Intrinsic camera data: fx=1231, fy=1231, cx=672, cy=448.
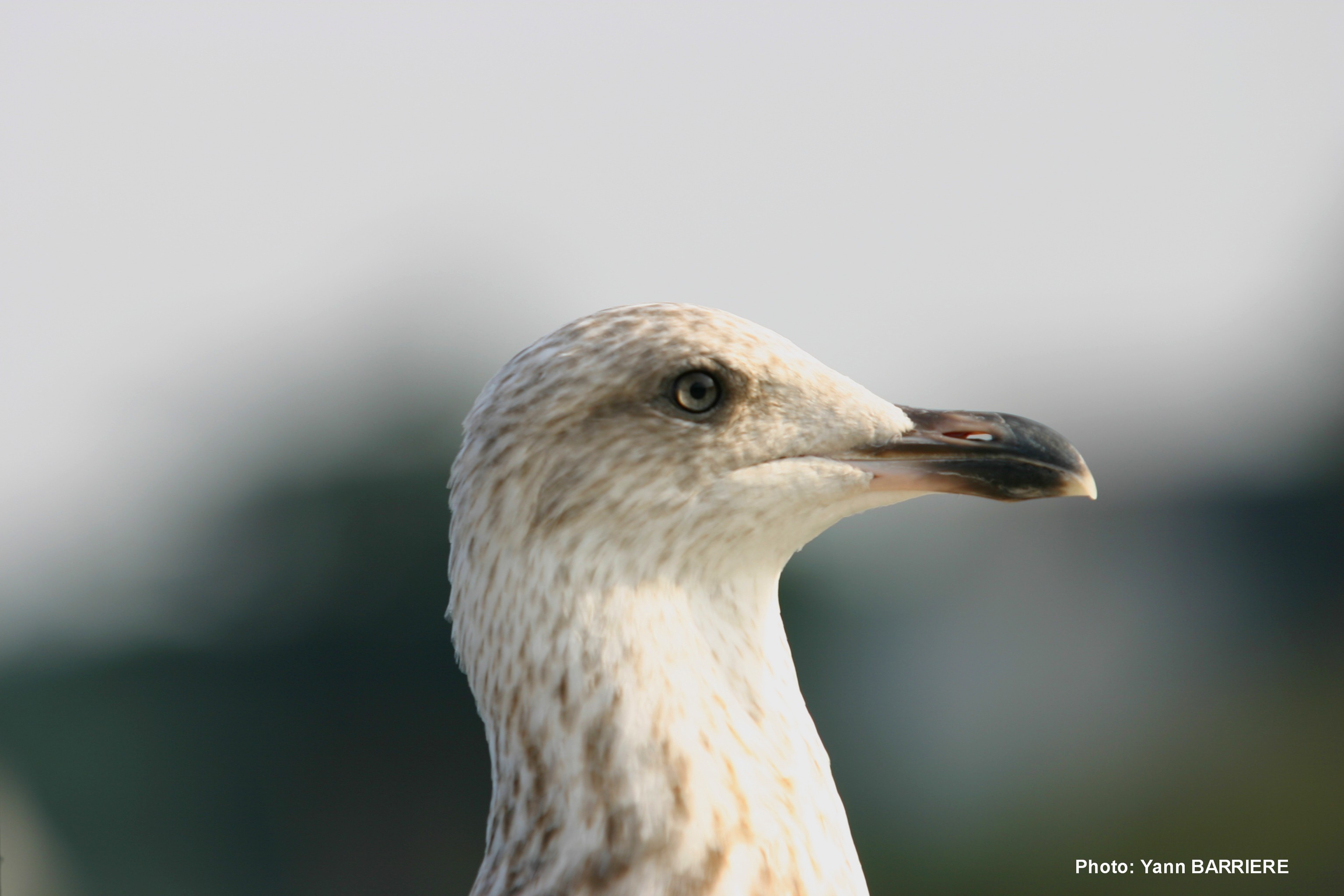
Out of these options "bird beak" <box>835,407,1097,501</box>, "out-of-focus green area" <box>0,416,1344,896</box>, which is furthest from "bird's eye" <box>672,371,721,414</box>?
"out-of-focus green area" <box>0,416,1344,896</box>

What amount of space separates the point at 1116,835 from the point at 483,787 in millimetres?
17929

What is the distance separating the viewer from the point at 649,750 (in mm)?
2787

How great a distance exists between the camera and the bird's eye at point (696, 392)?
3002 mm

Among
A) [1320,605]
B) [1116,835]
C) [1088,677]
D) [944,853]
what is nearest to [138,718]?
[944,853]

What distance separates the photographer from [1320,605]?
121ft

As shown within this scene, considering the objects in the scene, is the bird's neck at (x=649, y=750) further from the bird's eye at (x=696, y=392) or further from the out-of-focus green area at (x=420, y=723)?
the out-of-focus green area at (x=420, y=723)

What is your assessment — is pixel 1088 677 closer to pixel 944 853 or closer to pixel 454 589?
pixel 944 853

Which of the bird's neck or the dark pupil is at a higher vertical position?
the dark pupil

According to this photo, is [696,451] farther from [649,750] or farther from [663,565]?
[649,750]

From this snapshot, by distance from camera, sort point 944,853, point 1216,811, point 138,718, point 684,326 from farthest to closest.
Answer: point 138,718 → point 944,853 → point 1216,811 → point 684,326

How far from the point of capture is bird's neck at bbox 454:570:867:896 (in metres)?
2.71

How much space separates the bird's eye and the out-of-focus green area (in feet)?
82.6

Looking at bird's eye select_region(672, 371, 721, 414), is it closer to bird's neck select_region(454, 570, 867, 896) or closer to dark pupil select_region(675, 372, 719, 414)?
dark pupil select_region(675, 372, 719, 414)

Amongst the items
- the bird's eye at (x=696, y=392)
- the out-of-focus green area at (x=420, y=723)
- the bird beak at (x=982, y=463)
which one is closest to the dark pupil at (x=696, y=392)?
the bird's eye at (x=696, y=392)
